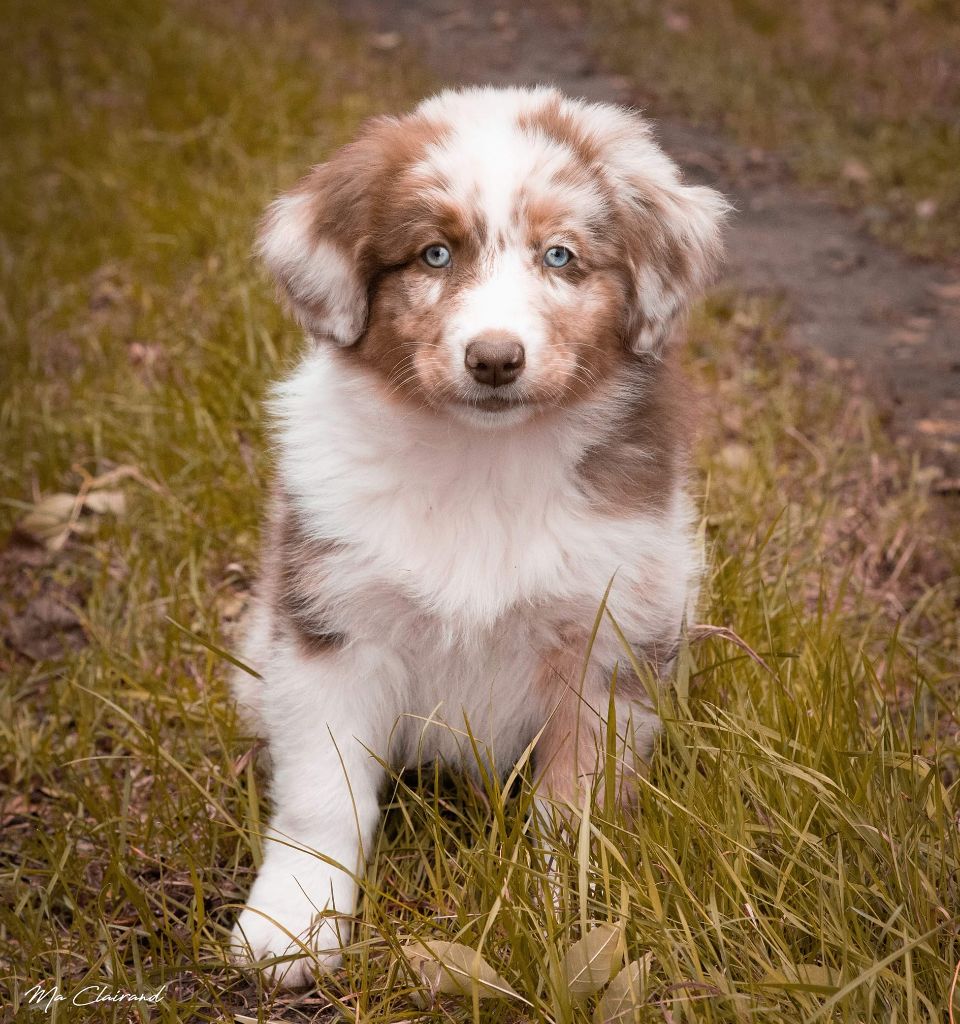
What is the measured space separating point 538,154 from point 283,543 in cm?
103

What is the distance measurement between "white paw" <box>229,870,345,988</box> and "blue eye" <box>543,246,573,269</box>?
1.44 m

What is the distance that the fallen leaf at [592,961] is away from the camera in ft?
6.72

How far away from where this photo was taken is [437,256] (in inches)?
96.6

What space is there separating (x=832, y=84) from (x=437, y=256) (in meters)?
6.36

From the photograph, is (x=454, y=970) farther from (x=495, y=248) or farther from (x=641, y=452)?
(x=495, y=248)

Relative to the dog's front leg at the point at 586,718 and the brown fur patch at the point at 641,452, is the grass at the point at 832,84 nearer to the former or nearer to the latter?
the brown fur patch at the point at 641,452

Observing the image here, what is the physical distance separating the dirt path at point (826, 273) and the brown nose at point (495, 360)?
270 cm

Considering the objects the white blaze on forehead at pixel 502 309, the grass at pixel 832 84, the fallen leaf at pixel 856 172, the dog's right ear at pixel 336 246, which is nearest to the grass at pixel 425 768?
the white blaze on forehead at pixel 502 309

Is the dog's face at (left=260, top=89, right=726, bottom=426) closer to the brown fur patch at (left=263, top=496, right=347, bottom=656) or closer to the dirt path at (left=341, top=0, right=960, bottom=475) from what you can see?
the brown fur patch at (left=263, top=496, right=347, bottom=656)

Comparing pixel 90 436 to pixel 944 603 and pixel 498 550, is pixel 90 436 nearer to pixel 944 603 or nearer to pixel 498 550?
pixel 498 550

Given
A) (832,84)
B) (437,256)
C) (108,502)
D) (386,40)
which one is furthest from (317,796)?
(386,40)

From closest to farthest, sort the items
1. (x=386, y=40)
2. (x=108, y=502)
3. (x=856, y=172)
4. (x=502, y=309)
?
(x=502, y=309), (x=108, y=502), (x=856, y=172), (x=386, y=40)

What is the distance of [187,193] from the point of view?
227 inches

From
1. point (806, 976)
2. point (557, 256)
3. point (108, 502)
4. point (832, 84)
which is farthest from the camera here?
point (832, 84)
